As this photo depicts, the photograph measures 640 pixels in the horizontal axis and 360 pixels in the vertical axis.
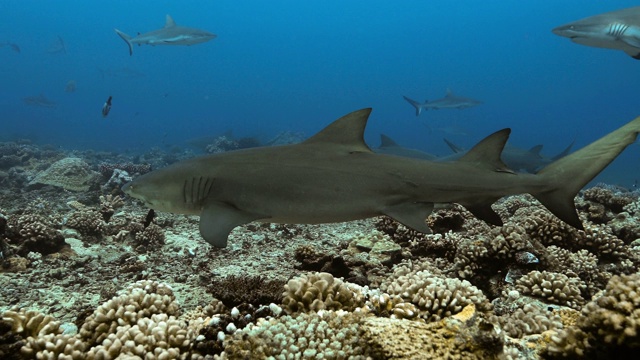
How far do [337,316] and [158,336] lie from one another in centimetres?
152

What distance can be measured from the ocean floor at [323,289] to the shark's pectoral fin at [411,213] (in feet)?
2.17

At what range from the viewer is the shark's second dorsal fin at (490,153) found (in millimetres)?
4227

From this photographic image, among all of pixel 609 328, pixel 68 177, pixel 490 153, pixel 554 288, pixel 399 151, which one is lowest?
pixel 68 177


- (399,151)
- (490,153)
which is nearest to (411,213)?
(490,153)

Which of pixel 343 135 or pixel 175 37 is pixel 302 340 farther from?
pixel 175 37

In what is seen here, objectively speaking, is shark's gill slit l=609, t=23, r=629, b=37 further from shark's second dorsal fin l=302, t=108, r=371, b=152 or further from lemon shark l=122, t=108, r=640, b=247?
shark's second dorsal fin l=302, t=108, r=371, b=152

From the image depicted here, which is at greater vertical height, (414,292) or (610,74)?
(610,74)

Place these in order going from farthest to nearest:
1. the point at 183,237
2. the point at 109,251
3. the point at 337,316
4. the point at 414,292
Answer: the point at 183,237 → the point at 109,251 → the point at 414,292 → the point at 337,316

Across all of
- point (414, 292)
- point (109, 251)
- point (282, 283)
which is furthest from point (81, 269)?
point (414, 292)

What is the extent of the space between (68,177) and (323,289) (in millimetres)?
12457

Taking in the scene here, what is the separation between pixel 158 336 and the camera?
3262mm

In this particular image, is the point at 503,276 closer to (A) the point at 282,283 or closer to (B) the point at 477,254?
(B) the point at 477,254

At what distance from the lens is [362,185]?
4.03 meters

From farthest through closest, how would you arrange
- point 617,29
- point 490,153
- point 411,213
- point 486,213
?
point 617,29 < point 490,153 < point 486,213 < point 411,213
